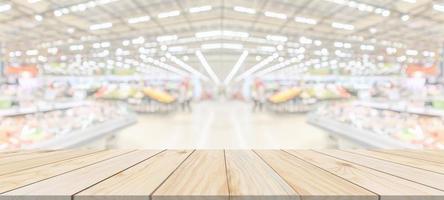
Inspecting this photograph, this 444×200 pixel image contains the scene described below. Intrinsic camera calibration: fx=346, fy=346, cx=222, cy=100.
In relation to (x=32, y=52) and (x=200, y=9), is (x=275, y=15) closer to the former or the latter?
(x=200, y=9)

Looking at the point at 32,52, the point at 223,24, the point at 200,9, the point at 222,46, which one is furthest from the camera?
the point at 222,46

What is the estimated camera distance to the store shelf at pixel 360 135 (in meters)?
3.75

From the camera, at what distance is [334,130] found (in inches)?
217

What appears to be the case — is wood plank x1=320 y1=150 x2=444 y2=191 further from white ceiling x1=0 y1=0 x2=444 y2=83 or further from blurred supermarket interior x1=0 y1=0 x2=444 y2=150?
white ceiling x1=0 y1=0 x2=444 y2=83

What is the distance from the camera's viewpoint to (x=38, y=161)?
49.0 inches

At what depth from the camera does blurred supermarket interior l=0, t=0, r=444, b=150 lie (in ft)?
16.0

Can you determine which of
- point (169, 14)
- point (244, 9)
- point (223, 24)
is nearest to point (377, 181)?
point (244, 9)

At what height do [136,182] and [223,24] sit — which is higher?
[223,24]

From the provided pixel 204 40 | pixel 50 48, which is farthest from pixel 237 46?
pixel 50 48

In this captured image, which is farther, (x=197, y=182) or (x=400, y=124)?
(x=400, y=124)

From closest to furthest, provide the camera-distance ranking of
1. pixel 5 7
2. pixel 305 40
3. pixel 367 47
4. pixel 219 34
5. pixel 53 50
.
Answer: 1. pixel 5 7
2. pixel 53 50
3. pixel 305 40
4. pixel 219 34
5. pixel 367 47

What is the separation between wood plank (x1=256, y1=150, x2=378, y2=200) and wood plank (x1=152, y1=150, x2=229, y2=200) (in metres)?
0.18

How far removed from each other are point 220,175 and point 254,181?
12cm

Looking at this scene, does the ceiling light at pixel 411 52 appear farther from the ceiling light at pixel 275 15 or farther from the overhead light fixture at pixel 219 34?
the ceiling light at pixel 275 15
